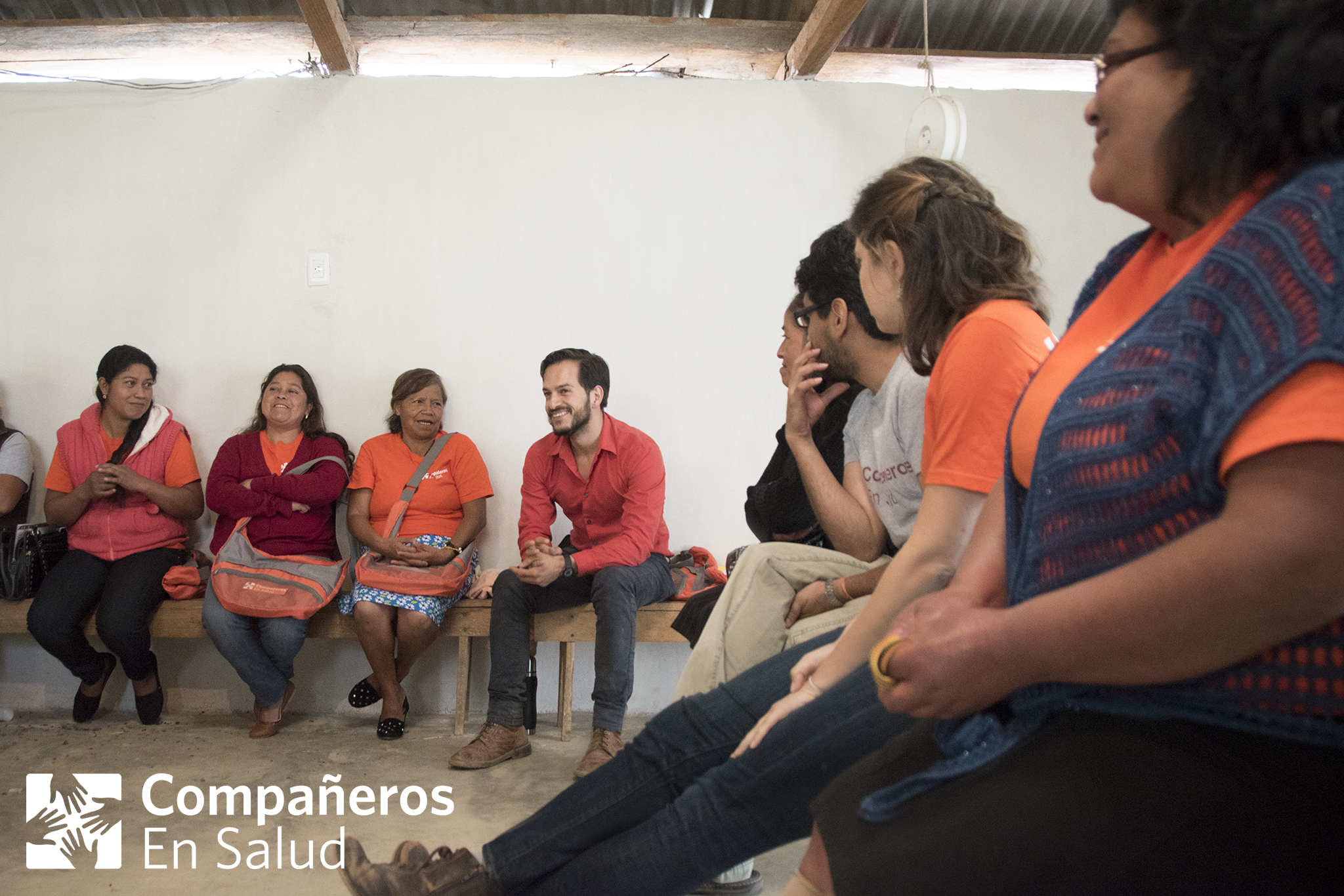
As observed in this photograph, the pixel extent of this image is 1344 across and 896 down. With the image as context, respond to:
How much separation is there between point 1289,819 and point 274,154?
Result: 4.24 metres

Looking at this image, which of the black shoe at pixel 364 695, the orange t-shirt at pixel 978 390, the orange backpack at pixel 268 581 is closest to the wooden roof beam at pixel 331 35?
the orange backpack at pixel 268 581

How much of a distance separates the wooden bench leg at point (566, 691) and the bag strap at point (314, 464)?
1.16 metres

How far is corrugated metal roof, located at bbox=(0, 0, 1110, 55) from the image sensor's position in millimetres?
3828

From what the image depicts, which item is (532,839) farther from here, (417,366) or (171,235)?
(171,235)

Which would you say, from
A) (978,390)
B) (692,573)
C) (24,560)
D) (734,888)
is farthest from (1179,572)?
(24,560)

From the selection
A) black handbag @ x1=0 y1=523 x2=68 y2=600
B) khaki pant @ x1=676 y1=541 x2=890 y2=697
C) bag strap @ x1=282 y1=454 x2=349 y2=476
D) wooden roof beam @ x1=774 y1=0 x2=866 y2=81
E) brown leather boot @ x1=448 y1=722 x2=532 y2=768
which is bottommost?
brown leather boot @ x1=448 y1=722 x2=532 y2=768

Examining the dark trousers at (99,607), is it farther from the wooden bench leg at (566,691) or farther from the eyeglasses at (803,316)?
the eyeglasses at (803,316)

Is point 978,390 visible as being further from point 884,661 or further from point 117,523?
point 117,523

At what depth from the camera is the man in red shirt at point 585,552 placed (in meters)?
3.03

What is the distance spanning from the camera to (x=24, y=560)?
3400 mm

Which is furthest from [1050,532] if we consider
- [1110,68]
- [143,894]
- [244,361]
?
[244,361]

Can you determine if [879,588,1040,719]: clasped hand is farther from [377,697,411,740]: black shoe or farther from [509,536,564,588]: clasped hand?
[377,697,411,740]: black shoe

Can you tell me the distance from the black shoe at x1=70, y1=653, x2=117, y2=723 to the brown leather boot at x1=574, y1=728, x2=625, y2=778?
2.02 metres

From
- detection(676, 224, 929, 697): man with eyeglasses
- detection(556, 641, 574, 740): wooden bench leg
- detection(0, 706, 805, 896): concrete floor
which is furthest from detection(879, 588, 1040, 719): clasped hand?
detection(556, 641, 574, 740): wooden bench leg
